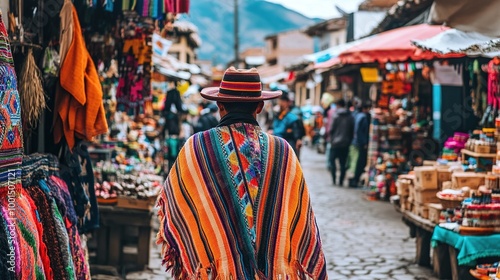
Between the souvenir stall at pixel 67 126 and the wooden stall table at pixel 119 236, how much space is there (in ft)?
0.04

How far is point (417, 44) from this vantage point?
27.0 feet

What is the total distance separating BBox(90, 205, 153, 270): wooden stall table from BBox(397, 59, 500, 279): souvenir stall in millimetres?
3070

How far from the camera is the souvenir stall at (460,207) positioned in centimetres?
760

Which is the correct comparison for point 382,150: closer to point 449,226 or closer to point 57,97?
point 449,226

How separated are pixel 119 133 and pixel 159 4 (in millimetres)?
6422

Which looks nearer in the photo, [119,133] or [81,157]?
[81,157]

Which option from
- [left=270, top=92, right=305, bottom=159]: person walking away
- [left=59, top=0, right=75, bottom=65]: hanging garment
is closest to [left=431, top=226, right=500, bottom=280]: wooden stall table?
[left=59, top=0, right=75, bottom=65]: hanging garment

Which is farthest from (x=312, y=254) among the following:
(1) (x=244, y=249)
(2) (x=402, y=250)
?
(2) (x=402, y=250)

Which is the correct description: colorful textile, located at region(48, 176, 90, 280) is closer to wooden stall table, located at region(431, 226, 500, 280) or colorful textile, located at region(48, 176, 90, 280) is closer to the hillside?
wooden stall table, located at region(431, 226, 500, 280)

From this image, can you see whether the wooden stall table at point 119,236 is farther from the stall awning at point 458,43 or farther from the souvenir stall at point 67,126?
the stall awning at point 458,43

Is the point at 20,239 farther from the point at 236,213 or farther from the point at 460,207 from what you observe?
the point at 460,207

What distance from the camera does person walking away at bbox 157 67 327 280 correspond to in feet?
14.4

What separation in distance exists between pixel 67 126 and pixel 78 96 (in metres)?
0.33

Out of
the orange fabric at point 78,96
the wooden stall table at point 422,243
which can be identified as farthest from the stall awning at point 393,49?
the orange fabric at point 78,96
